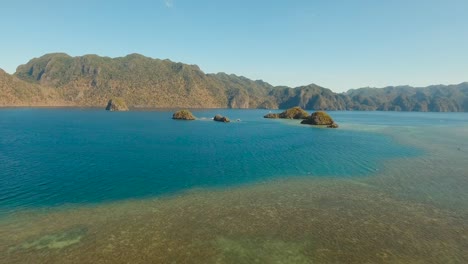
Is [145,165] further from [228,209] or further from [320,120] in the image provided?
[320,120]

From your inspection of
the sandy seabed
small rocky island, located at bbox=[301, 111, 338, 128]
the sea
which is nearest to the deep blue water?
Result: the sea

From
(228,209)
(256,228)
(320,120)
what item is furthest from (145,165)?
(320,120)

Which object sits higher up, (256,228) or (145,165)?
(145,165)

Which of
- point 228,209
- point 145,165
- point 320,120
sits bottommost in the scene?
point 228,209

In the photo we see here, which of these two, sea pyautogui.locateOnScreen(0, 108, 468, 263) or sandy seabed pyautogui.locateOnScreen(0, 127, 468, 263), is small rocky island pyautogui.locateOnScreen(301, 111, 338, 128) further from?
sandy seabed pyautogui.locateOnScreen(0, 127, 468, 263)

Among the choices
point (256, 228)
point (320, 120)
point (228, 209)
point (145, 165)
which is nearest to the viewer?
point (256, 228)

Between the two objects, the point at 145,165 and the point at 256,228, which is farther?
the point at 145,165

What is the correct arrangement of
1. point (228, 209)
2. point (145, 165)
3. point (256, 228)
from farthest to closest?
point (145, 165)
point (228, 209)
point (256, 228)

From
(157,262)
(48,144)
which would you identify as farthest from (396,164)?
(48,144)

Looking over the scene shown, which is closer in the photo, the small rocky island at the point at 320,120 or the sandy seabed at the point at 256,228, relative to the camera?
the sandy seabed at the point at 256,228

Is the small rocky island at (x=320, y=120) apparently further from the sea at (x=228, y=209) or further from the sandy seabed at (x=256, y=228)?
the sandy seabed at (x=256, y=228)

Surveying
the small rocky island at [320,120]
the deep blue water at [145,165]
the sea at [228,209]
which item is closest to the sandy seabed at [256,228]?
the sea at [228,209]
